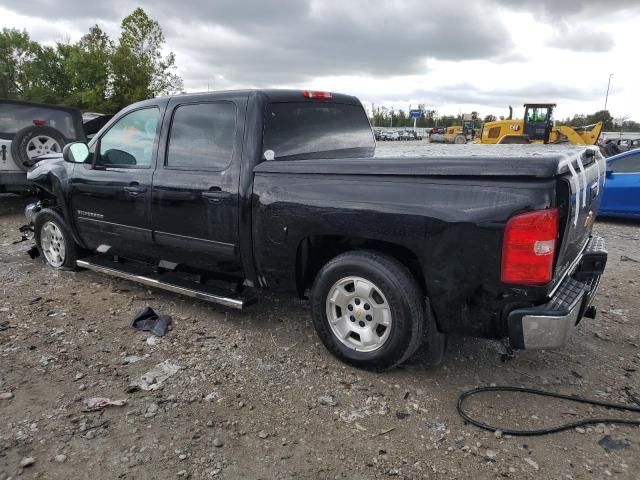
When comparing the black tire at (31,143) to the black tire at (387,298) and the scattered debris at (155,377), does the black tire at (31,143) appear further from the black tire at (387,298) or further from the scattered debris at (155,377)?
the black tire at (387,298)

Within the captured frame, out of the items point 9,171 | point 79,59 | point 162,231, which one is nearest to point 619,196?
point 162,231

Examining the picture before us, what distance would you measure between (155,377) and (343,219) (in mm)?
1674

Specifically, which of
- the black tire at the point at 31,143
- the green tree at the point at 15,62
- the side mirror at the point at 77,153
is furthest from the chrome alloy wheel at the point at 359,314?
the green tree at the point at 15,62

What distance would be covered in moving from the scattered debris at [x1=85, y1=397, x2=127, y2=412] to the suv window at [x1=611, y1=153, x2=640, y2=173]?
9072 millimetres

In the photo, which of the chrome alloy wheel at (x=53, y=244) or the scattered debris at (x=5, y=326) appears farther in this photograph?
the chrome alloy wheel at (x=53, y=244)

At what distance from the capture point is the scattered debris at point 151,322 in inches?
160

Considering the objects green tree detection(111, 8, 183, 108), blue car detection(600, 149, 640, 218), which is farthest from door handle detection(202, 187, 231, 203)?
green tree detection(111, 8, 183, 108)

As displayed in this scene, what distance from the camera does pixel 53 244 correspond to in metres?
5.60

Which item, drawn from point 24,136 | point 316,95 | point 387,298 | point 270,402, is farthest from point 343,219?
point 24,136

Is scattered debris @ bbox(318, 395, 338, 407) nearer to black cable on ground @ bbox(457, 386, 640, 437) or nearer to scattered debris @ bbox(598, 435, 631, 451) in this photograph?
black cable on ground @ bbox(457, 386, 640, 437)

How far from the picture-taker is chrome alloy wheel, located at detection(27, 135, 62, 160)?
800 centimetres

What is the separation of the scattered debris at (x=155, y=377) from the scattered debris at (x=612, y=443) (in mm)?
2664

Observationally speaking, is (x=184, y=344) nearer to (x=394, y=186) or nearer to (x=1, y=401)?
(x=1, y=401)

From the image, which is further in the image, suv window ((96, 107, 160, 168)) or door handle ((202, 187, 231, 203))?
suv window ((96, 107, 160, 168))
